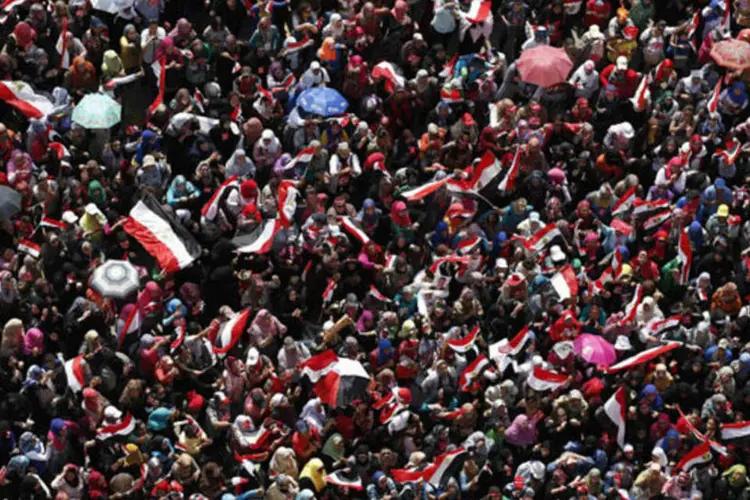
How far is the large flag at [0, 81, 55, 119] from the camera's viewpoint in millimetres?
42156

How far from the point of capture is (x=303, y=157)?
138 ft

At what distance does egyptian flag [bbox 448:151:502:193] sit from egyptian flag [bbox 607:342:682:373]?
4.13 m

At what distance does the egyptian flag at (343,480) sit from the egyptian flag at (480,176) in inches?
237

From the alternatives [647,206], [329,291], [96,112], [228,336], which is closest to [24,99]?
[96,112]

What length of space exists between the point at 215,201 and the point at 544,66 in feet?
20.5

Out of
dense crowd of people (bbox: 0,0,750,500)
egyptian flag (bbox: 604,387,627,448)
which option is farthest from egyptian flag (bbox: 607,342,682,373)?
egyptian flag (bbox: 604,387,627,448)

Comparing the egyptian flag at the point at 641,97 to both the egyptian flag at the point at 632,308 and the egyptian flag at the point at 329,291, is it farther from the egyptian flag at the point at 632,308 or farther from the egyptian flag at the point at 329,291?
the egyptian flag at the point at 329,291

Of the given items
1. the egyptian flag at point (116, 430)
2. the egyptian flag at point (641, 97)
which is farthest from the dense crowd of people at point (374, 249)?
the egyptian flag at point (641, 97)

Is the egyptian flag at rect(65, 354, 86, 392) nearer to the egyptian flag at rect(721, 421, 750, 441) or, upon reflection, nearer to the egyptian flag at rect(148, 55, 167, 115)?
the egyptian flag at rect(148, 55, 167, 115)

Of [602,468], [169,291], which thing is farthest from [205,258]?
[602,468]

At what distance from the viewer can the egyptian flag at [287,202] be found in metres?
41.2

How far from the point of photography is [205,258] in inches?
1613

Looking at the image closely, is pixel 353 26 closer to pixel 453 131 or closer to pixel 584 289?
pixel 453 131

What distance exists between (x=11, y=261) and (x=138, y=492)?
14.8 ft
